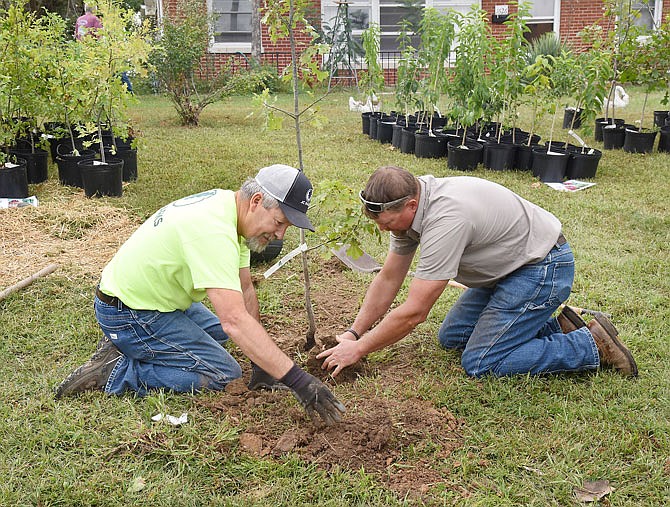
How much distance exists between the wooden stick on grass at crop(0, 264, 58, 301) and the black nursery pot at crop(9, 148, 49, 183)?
2.88 m

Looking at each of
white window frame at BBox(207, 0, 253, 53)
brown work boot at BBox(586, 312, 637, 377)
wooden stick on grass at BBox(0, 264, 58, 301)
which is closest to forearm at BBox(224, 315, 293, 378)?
brown work boot at BBox(586, 312, 637, 377)

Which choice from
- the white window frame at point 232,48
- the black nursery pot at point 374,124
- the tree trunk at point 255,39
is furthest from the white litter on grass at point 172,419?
the white window frame at point 232,48

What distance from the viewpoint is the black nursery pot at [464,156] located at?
26.8ft

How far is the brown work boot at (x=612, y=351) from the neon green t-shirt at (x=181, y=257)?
73.9 inches

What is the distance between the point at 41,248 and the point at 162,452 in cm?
322

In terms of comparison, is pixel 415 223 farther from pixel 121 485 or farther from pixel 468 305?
pixel 121 485

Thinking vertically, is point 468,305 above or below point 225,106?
below

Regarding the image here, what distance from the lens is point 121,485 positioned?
8.95 ft

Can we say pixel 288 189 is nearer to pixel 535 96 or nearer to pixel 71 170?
pixel 71 170

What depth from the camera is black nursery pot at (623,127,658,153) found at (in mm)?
9250

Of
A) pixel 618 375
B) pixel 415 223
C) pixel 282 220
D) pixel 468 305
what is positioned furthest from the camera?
pixel 468 305

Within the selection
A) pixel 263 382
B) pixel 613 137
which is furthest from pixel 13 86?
pixel 613 137

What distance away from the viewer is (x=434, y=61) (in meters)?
8.59

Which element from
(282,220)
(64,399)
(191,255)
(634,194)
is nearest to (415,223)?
(282,220)
